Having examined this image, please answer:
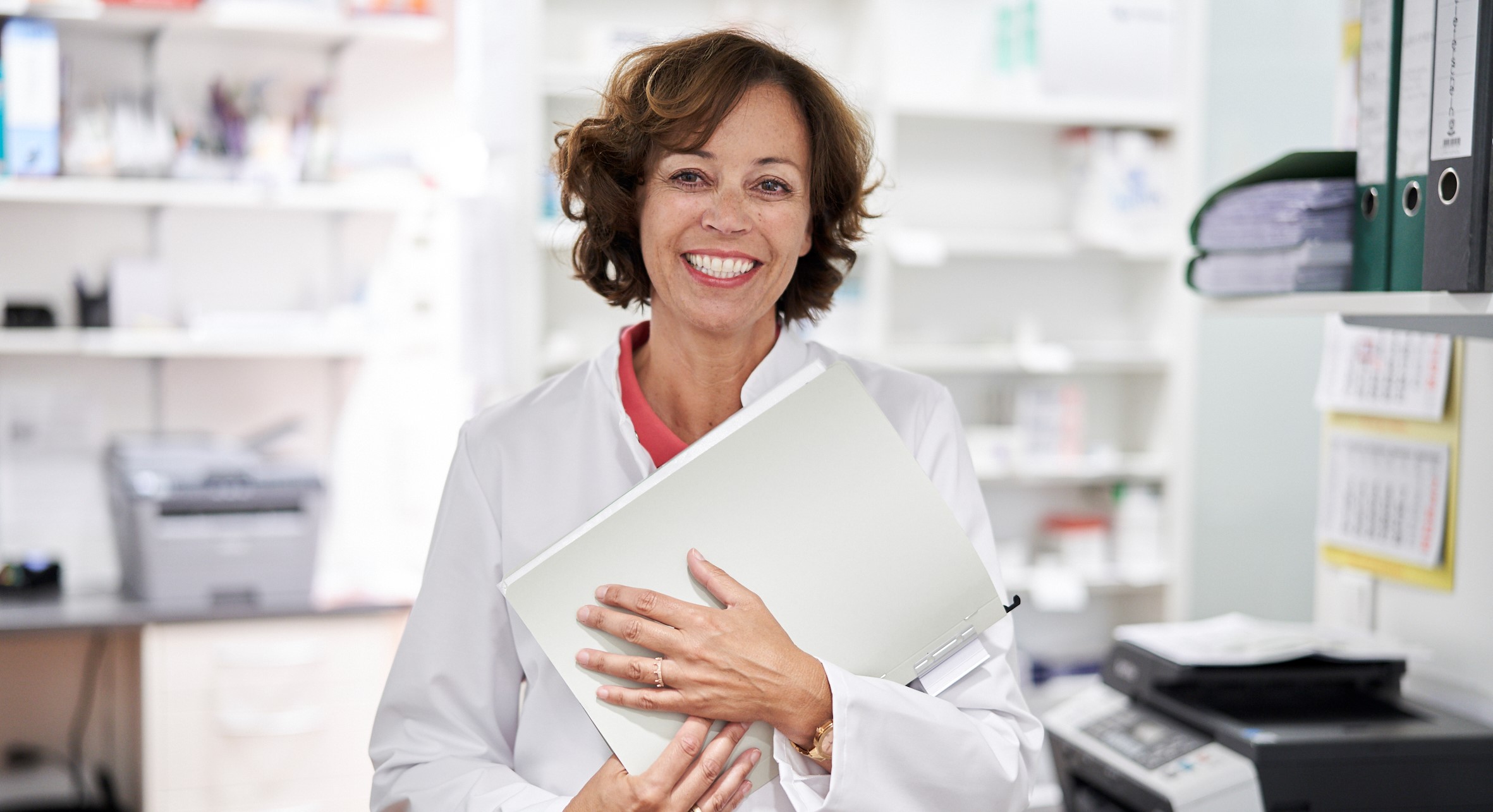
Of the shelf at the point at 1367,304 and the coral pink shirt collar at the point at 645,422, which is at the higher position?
the shelf at the point at 1367,304

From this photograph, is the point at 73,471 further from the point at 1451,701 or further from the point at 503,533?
the point at 1451,701

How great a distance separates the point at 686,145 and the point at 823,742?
62 centimetres

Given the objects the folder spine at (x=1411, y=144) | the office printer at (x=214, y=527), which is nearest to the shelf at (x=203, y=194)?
the office printer at (x=214, y=527)

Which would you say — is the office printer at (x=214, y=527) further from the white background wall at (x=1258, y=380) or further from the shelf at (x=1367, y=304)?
the white background wall at (x=1258, y=380)

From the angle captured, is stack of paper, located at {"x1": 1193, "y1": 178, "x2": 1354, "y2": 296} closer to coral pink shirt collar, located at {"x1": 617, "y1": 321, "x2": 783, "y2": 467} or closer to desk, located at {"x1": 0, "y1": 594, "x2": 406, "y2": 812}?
coral pink shirt collar, located at {"x1": 617, "y1": 321, "x2": 783, "y2": 467}

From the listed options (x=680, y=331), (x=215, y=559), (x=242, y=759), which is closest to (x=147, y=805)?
(x=242, y=759)

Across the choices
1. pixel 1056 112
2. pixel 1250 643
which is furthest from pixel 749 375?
pixel 1056 112

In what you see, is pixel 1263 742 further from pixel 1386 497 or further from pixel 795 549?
pixel 795 549

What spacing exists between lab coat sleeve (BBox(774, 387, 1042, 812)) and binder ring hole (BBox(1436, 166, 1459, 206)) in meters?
0.57

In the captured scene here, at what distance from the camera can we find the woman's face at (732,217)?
1220 mm

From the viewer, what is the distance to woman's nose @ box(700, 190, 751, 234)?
3.94ft

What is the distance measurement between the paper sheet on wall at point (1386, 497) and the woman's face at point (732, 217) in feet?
3.48

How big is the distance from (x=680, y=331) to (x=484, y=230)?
165 cm

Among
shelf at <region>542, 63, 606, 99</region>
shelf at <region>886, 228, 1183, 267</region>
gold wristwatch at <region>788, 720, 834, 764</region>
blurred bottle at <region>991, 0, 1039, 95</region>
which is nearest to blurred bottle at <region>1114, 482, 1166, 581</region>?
shelf at <region>886, 228, 1183, 267</region>
